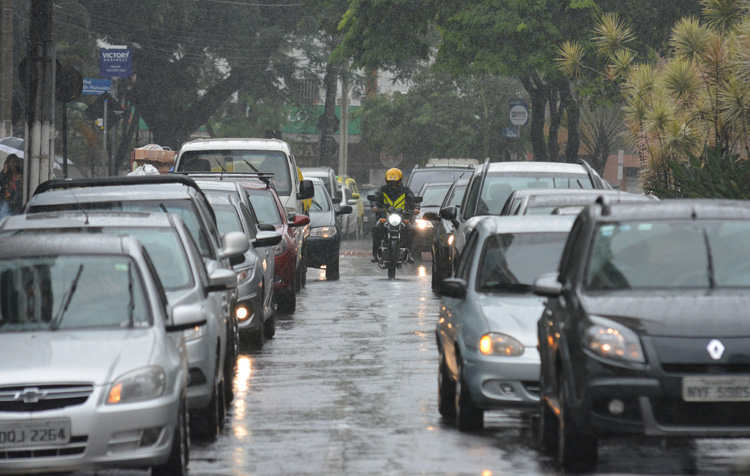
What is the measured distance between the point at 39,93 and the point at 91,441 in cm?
1168

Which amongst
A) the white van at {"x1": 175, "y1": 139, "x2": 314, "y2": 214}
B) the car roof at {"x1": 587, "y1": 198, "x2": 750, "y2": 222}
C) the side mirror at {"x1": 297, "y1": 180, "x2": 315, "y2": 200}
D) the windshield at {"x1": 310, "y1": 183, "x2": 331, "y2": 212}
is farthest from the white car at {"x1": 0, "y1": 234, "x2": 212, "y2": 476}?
the windshield at {"x1": 310, "y1": 183, "x2": 331, "y2": 212}

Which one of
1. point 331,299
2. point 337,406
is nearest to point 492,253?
point 337,406

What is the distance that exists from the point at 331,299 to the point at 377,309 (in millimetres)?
2003

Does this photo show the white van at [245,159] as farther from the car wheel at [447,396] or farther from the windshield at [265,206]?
the car wheel at [447,396]

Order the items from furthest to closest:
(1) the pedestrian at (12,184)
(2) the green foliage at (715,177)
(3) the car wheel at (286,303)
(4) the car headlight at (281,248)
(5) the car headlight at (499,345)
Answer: (1) the pedestrian at (12,184) → (2) the green foliage at (715,177) → (3) the car wheel at (286,303) → (4) the car headlight at (281,248) → (5) the car headlight at (499,345)

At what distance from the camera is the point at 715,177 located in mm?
20375

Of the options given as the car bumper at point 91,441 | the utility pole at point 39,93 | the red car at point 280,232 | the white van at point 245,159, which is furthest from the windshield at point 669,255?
the white van at point 245,159

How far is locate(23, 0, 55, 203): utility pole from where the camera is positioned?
18016 mm

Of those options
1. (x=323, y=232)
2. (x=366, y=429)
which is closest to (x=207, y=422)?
(x=366, y=429)

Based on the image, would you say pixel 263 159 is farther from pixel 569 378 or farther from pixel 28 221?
pixel 569 378

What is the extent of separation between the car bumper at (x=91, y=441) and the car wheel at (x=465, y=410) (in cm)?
270

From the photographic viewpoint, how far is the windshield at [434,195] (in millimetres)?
28906

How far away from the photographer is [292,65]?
182 ft

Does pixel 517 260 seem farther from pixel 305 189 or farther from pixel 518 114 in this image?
pixel 518 114
